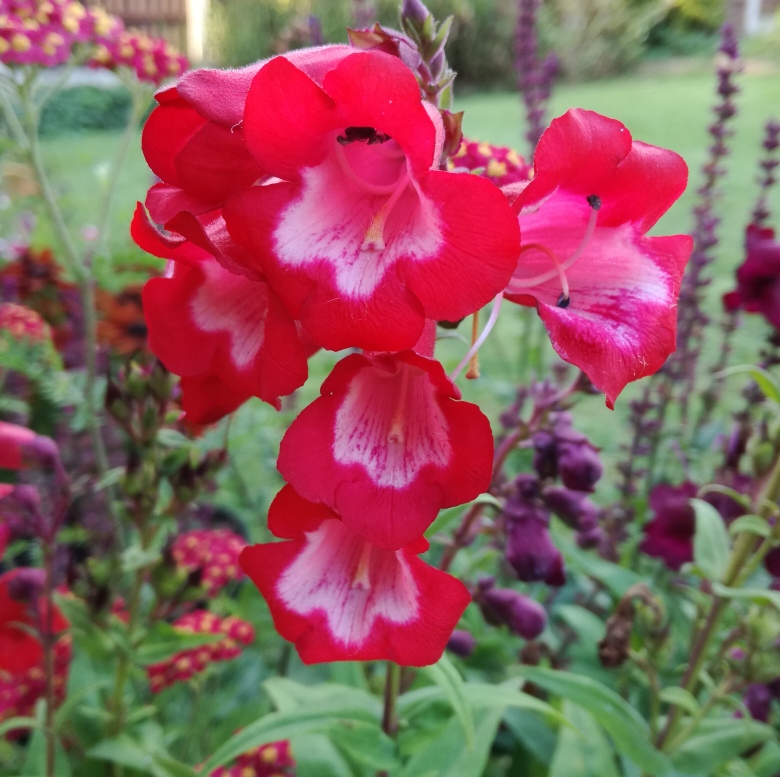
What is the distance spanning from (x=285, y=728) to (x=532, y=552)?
0.30 meters

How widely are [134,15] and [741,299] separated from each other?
10.6 m

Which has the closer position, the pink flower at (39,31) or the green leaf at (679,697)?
the green leaf at (679,697)

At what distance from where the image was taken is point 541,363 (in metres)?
1.49

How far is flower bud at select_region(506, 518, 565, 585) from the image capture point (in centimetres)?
77

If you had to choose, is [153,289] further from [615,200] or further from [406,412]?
[615,200]

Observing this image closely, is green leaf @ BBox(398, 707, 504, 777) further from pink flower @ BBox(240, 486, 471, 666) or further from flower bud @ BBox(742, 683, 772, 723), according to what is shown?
flower bud @ BBox(742, 683, 772, 723)

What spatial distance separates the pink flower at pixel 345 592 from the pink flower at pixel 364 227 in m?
0.17

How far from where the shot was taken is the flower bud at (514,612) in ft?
2.70

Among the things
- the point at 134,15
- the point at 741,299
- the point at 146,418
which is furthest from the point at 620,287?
the point at 134,15

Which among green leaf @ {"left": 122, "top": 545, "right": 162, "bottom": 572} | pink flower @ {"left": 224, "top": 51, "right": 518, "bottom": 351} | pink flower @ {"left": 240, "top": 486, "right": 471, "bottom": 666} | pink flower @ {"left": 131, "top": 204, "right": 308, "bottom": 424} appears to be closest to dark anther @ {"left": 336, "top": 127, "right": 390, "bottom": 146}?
pink flower @ {"left": 224, "top": 51, "right": 518, "bottom": 351}

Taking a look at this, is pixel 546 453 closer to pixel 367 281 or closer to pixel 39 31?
pixel 367 281

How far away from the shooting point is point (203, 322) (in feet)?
1.77

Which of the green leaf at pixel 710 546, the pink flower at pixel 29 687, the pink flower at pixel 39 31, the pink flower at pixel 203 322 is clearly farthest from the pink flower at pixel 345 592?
the pink flower at pixel 39 31

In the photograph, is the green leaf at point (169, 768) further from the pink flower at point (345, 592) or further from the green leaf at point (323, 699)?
the pink flower at point (345, 592)
